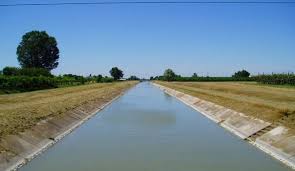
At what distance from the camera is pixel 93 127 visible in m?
24.4

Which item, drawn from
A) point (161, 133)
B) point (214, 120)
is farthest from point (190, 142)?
point (214, 120)

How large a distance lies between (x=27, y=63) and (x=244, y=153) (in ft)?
322

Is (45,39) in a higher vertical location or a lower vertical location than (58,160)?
higher

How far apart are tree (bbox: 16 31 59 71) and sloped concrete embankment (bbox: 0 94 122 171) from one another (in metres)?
85.8

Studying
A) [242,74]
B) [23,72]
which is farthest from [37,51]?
[242,74]

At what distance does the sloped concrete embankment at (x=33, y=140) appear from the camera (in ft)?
43.5

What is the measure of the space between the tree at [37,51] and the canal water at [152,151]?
88.1 metres

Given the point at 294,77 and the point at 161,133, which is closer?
the point at 161,133

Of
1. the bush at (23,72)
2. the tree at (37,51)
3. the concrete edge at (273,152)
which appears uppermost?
the tree at (37,51)

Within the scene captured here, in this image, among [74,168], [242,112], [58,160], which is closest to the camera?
[74,168]

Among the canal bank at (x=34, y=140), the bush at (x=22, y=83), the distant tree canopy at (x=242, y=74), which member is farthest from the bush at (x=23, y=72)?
the distant tree canopy at (x=242, y=74)

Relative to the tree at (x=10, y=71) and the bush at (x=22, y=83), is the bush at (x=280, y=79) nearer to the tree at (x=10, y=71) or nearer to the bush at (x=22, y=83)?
the bush at (x=22, y=83)

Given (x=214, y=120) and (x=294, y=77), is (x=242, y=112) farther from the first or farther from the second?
(x=294, y=77)

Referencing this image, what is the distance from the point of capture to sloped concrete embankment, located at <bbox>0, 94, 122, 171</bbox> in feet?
43.5
